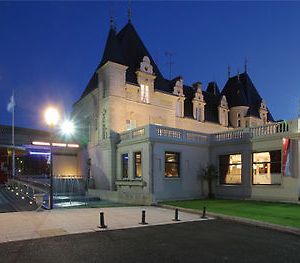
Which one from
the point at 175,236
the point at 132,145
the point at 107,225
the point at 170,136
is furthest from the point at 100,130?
the point at 175,236

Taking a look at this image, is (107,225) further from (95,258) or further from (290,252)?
(290,252)

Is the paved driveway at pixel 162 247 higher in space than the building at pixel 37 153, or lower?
lower

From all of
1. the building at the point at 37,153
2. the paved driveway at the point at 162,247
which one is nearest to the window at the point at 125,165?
the building at the point at 37,153

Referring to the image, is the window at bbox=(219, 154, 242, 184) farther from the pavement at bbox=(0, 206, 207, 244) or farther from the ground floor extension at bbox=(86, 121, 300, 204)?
the pavement at bbox=(0, 206, 207, 244)

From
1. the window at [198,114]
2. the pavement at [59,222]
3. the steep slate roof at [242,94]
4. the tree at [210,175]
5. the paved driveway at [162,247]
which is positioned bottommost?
the pavement at [59,222]

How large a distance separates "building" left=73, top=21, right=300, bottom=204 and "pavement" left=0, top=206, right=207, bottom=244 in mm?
6665

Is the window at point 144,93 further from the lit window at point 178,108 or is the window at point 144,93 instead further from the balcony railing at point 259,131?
the balcony railing at point 259,131

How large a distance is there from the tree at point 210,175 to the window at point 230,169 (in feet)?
1.99

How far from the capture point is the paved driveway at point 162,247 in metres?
7.75

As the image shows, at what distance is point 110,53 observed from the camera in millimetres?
30656

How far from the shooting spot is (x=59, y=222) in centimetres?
1285

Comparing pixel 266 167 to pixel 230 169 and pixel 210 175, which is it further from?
pixel 210 175

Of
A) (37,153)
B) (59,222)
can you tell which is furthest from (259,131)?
(37,153)

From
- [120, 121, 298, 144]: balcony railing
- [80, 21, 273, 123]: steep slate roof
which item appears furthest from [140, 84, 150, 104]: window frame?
[120, 121, 298, 144]: balcony railing
